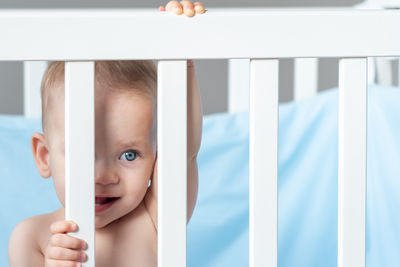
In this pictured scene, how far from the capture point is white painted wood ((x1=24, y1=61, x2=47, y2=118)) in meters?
1.54

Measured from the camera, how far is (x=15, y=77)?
6.82 ft

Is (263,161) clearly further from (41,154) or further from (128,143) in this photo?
(41,154)

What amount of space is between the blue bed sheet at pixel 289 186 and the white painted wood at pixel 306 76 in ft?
0.53

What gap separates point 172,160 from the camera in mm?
575

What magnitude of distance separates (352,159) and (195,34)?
21cm

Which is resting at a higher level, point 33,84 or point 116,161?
point 33,84

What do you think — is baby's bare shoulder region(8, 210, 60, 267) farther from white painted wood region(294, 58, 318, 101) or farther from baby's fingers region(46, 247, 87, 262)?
white painted wood region(294, 58, 318, 101)

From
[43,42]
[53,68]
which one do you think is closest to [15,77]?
[53,68]

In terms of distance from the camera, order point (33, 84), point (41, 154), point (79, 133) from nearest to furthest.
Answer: point (79, 133)
point (41, 154)
point (33, 84)

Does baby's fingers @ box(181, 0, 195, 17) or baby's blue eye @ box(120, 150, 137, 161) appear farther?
baby's blue eye @ box(120, 150, 137, 161)

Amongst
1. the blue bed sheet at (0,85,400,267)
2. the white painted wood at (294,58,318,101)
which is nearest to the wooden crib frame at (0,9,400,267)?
the blue bed sheet at (0,85,400,267)

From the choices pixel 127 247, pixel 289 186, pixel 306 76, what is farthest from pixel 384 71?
pixel 127 247

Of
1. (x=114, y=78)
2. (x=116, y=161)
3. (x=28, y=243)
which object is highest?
(x=114, y=78)

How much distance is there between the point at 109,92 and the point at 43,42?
0.17m
